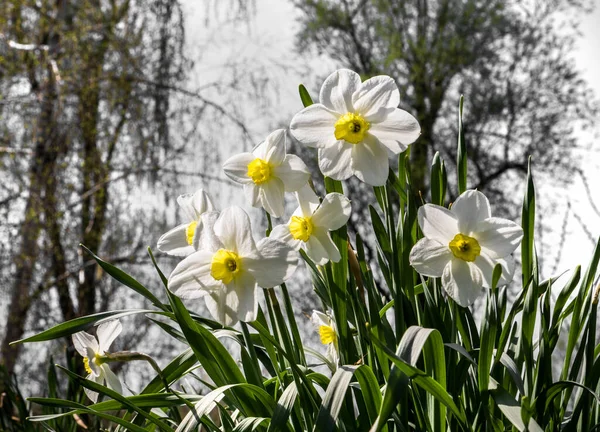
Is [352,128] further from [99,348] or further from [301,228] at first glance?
[99,348]

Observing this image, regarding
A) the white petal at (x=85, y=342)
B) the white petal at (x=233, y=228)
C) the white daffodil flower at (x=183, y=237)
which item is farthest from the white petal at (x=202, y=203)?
the white petal at (x=85, y=342)

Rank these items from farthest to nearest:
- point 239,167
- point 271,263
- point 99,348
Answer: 1. point 99,348
2. point 239,167
3. point 271,263

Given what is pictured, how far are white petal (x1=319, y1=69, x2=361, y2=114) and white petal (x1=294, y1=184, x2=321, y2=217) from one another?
0.09 meters

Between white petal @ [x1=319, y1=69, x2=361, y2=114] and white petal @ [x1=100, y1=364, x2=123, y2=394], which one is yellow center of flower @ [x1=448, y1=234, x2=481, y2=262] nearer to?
white petal @ [x1=319, y1=69, x2=361, y2=114]

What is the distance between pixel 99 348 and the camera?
808 mm

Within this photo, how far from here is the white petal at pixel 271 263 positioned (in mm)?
596

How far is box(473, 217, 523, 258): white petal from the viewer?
0.63 m

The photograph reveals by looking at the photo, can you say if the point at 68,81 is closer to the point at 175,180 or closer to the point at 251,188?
the point at 175,180

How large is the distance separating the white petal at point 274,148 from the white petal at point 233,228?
0.09m

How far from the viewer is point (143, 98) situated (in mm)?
3996

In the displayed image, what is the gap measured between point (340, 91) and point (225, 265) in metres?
0.23

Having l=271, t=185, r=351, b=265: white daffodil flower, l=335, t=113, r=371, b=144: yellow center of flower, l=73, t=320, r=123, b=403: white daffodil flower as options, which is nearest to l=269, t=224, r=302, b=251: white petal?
l=271, t=185, r=351, b=265: white daffodil flower

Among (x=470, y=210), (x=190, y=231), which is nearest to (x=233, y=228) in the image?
(x=190, y=231)

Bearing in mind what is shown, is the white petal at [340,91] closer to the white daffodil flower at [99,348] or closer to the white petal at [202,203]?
the white petal at [202,203]
